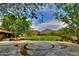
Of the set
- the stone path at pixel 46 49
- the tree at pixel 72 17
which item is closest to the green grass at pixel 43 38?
the stone path at pixel 46 49

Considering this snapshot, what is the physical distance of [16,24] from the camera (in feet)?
5.43

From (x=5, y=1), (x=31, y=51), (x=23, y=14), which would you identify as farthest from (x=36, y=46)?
(x=5, y=1)

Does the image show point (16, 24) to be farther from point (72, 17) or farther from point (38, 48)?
point (72, 17)

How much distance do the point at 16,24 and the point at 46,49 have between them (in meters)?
0.35

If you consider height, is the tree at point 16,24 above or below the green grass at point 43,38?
above

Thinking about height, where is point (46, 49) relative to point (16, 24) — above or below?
below

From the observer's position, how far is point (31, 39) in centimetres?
164

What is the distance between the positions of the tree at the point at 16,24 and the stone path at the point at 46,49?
14 cm

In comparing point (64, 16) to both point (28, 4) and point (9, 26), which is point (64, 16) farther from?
point (9, 26)

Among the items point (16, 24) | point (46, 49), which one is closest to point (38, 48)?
point (46, 49)

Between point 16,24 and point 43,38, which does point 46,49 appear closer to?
point 43,38

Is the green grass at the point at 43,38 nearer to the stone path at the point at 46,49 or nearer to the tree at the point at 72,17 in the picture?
the stone path at the point at 46,49

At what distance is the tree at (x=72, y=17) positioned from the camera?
1646 millimetres

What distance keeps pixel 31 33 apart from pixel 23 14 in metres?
0.18
